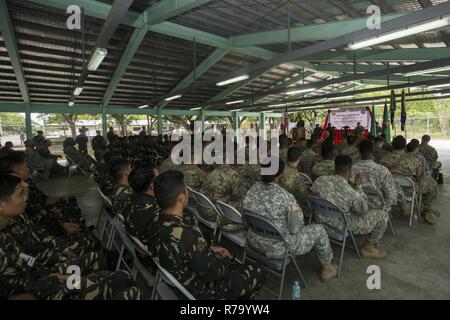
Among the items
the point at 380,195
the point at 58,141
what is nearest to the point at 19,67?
the point at 380,195

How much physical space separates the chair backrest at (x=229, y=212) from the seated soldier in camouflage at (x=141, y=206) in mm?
695

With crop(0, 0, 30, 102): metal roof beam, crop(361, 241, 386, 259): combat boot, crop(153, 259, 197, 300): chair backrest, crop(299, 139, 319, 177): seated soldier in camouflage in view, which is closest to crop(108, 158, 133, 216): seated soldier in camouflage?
crop(153, 259, 197, 300): chair backrest

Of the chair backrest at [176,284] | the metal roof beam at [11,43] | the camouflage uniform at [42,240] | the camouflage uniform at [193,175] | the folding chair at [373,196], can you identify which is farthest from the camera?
the metal roof beam at [11,43]

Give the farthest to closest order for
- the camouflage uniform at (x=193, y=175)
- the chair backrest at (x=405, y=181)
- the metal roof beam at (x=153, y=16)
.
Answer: the metal roof beam at (x=153, y=16), the camouflage uniform at (x=193, y=175), the chair backrest at (x=405, y=181)

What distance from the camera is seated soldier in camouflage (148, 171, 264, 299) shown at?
63.6 inches

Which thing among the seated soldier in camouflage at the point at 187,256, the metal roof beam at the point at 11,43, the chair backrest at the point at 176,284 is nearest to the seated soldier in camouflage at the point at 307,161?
the seated soldier in camouflage at the point at 187,256

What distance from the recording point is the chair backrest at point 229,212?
2633mm

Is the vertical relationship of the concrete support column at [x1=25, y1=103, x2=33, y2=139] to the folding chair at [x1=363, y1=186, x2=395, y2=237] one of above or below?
above

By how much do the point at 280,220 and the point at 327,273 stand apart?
32.0 inches

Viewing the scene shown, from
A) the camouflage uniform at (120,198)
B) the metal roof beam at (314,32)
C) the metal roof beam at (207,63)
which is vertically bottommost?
the camouflage uniform at (120,198)

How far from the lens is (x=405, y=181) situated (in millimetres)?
3945

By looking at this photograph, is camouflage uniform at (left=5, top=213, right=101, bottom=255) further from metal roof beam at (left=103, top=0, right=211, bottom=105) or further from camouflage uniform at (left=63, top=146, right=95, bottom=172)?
camouflage uniform at (left=63, top=146, right=95, bottom=172)

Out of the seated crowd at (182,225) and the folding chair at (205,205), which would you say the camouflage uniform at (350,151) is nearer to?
the seated crowd at (182,225)
